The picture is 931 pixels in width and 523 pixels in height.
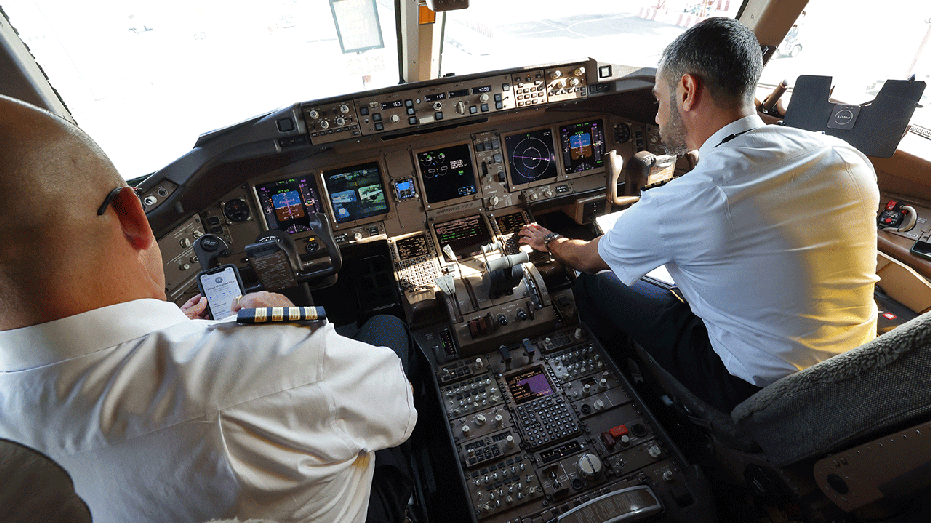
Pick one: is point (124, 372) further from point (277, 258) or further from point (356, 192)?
point (356, 192)

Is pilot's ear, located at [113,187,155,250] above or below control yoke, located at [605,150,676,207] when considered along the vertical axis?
above

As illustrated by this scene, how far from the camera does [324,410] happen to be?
765mm

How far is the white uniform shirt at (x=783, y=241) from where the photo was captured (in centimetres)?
122

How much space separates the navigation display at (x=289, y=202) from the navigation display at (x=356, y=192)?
0.36 ft

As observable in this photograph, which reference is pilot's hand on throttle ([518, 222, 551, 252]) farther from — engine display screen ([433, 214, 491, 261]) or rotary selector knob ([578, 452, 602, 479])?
rotary selector knob ([578, 452, 602, 479])

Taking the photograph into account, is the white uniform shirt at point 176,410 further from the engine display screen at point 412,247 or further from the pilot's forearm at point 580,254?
the engine display screen at point 412,247

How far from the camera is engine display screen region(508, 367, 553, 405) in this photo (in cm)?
202

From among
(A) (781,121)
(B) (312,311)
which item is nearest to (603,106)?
(A) (781,121)

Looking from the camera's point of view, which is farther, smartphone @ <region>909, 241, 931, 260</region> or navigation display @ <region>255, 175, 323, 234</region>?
navigation display @ <region>255, 175, 323, 234</region>

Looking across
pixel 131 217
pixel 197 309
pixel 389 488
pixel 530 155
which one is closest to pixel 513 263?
pixel 530 155

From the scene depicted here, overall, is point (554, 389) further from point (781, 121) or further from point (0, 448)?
point (781, 121)

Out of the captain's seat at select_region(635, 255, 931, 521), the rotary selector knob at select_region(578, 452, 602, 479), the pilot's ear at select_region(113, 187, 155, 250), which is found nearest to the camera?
the pilot's ear at select_region(113, 187, 155, 250)

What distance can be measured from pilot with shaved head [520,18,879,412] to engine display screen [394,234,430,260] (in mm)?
1405

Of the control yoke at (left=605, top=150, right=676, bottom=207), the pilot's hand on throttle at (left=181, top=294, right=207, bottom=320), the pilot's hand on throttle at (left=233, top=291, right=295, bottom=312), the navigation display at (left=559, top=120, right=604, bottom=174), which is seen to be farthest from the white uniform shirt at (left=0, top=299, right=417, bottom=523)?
the navigation display at (left=559, top=120, right=604, bottom=174)
